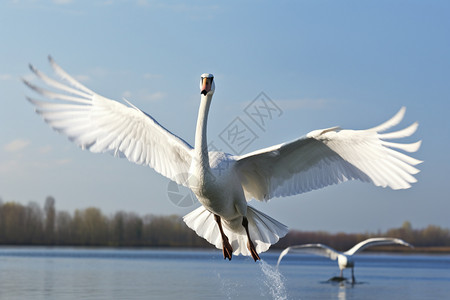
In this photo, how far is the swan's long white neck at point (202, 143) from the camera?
10.3m

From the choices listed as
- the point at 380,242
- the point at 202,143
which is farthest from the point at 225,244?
the point at 380,242

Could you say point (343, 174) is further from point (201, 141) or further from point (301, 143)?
point (201, 141)

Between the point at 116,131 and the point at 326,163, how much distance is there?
3.52 meters

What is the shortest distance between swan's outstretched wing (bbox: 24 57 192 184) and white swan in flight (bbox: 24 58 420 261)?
0.02 metres

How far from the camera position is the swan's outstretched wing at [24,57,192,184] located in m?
11.5

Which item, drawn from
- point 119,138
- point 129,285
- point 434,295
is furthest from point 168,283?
point 119,138

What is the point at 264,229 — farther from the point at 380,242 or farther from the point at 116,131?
the point at 380,242

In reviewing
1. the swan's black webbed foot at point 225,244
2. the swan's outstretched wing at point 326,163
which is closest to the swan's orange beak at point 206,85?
the swan's outstretched wing at point 326,163

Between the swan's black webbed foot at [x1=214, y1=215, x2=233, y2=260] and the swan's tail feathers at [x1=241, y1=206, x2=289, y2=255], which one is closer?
the swan's black webbed foot at [x1=214, y1=215, x2=233, y2=260]

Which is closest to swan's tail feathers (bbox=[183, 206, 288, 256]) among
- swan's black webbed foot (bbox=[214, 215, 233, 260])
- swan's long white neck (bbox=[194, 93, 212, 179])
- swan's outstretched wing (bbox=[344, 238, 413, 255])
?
swan's black webbed foot (bbox=[214, 215, 233, 260])

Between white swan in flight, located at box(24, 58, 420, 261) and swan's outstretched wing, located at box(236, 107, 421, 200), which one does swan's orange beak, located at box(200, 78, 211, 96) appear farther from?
swan's outstretched wing, located at box(236, 107, 421, 200)

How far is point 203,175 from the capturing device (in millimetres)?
10320

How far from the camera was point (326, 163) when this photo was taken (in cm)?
1123

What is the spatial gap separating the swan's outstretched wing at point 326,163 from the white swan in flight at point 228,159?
15 millimetres
